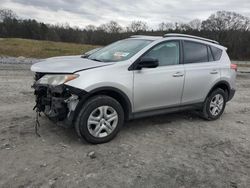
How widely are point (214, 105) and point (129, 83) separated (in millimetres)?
2475

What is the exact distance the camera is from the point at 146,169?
389cm

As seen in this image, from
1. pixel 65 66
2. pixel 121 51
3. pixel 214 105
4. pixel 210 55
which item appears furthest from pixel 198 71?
pixel 65 66

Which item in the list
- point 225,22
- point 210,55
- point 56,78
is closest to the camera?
point 56,78

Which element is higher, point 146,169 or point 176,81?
point 176,81

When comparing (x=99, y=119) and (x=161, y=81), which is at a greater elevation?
(x=161, y=81)

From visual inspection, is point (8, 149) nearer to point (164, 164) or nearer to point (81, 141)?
point (81, 141)

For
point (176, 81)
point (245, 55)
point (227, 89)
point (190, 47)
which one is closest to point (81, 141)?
point (176, 81)

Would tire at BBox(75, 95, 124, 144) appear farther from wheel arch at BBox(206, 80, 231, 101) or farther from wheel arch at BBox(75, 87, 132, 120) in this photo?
wheel arch at BBox(206, 80, 231, 101)

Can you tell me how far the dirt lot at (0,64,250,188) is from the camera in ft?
11.8

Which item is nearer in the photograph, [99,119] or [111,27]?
[99,119]

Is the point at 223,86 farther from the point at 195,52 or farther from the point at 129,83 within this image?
the point at 129,83

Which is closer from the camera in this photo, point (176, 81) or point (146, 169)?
point (146, 169)

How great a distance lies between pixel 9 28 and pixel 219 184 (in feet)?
228

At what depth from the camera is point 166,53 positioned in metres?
5.43
